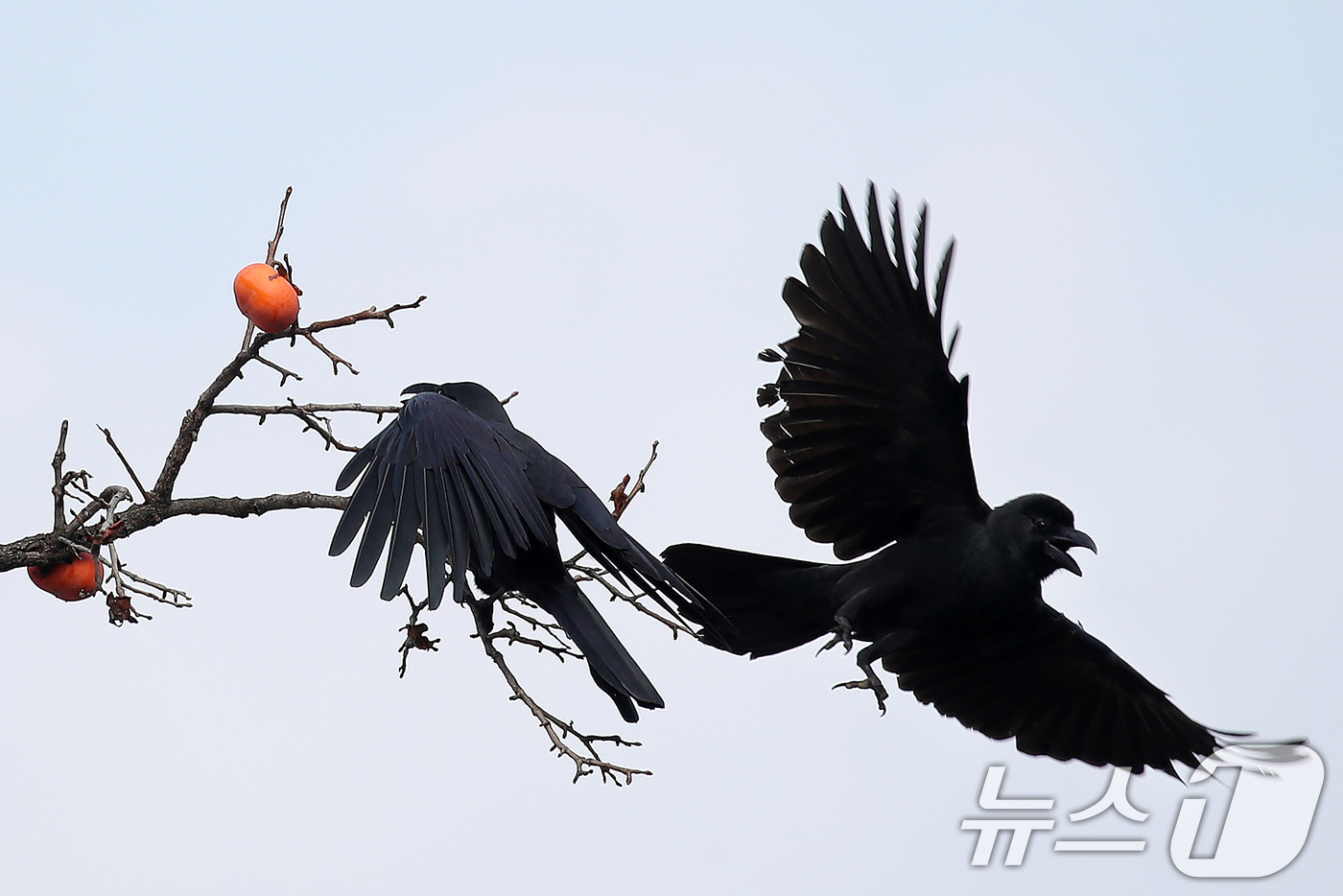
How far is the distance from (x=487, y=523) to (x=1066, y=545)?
5.53 feet

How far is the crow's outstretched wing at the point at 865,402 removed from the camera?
405 centimetres

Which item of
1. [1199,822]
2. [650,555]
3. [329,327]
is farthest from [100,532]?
[1199,822]

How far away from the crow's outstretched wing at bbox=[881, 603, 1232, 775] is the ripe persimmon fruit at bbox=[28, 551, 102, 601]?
246 cm

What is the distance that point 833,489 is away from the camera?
4.29m

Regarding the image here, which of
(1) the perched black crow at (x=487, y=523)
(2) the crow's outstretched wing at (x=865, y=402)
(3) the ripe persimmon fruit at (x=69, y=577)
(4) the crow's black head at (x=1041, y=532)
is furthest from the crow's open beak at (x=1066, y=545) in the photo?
(3) the ripe persimmon fruit at (x=69, y=577)

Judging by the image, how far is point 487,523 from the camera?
3.49 metres

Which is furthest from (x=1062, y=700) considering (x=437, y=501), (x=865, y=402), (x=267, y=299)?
(x=267, y=299)

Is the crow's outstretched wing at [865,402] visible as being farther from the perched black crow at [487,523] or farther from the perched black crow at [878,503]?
the perched black crow at [487,523]

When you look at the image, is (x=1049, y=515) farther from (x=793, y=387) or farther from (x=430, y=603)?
(x=430, y=603)

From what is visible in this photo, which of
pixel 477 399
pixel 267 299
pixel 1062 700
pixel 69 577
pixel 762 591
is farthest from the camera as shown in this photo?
pixel 1062 700

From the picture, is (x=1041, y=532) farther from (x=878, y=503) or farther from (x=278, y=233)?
(x=278, y=233)

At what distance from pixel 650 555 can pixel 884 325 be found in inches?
40.2

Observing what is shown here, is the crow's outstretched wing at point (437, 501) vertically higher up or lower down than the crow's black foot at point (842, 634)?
lower down

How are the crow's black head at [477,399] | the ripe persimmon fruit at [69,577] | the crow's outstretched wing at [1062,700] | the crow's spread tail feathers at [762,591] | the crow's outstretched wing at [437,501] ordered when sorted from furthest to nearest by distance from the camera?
the crow's outstretched wing at [1062,700]
the crow's spread tail feathers at [762,591]
the crow's black head at [477,399]
the ripe persimmon fruit at [69,577]
the crow's outstretched wing at [437,501]
